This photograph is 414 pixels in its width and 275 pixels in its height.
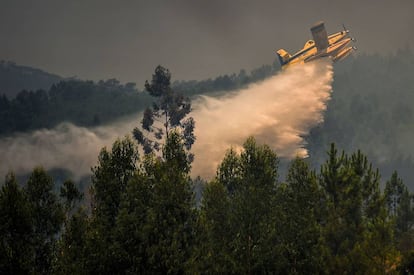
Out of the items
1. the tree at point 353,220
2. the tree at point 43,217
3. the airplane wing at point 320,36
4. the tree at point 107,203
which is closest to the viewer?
the tree at point 353,220

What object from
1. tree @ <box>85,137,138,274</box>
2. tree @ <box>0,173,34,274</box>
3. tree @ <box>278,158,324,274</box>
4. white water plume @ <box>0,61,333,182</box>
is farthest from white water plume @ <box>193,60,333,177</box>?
tree @ <box>0,173,34,274</box>

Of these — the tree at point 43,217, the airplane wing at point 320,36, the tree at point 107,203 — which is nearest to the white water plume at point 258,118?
the airplane wing at point 320,36

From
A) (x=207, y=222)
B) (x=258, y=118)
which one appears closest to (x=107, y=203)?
(x=207, y=222)

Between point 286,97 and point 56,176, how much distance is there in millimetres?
92810

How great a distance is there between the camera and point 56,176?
168750 millimetres

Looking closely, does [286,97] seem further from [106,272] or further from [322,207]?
[106,272]

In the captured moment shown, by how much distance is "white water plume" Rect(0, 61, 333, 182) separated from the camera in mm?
90625

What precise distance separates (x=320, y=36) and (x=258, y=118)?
Result: 1823cm

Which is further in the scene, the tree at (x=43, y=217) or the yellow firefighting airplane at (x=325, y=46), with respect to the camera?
the yellow firefighting airplane at (x=325, y=46)

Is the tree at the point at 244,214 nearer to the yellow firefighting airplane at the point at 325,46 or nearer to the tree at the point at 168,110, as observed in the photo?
the tree at the point at 168,110

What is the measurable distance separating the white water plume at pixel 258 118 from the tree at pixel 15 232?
4924cm

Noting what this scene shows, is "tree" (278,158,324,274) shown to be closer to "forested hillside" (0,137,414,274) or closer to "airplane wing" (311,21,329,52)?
"forested hillside" (0,137,414,274)

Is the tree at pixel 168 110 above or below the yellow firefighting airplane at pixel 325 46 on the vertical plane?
below

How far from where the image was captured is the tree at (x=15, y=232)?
114 ft
